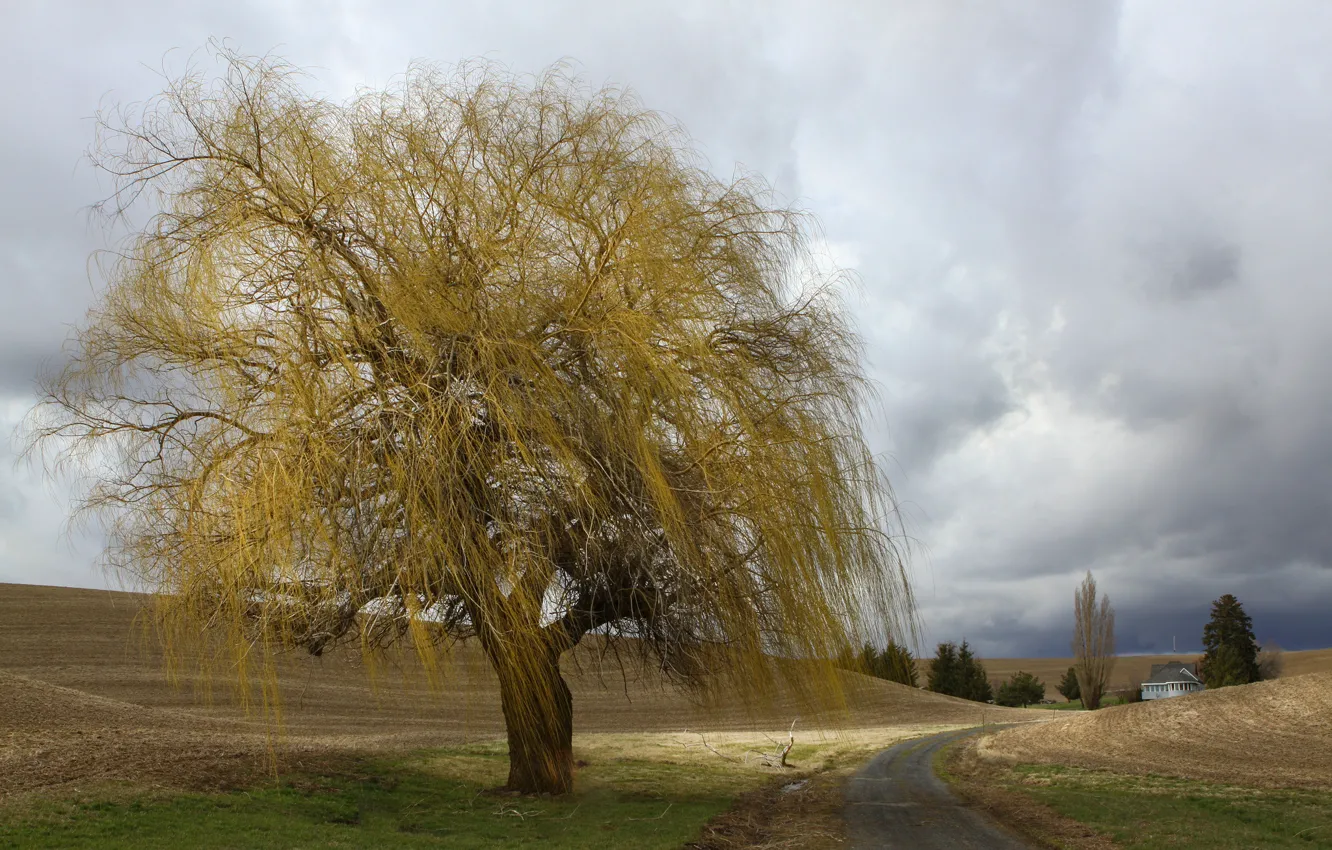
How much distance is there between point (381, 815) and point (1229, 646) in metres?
58.6

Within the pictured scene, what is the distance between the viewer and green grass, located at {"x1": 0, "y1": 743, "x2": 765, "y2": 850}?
32.1 feet

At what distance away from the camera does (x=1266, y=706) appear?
2877 cm

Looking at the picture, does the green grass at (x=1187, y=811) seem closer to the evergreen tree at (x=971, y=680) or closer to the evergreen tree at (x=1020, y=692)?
the evergreen tree at (x=971, y=680)

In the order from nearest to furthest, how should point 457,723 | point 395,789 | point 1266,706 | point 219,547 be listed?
point 219,547 → point 395,789 → point 1266,706 → point 457,723

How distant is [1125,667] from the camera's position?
138m

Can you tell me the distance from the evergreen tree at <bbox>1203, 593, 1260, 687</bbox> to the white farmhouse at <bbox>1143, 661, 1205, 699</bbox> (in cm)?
2872

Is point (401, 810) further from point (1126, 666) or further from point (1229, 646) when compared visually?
point (1126, 666)

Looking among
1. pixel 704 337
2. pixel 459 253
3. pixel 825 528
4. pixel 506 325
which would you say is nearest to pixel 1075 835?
pixel 825 528

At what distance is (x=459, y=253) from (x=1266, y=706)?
1176 inches

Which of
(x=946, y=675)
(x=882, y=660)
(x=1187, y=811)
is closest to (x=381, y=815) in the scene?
(x=882, y=660)

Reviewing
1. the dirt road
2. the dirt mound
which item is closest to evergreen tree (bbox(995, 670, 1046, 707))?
the dirt mound

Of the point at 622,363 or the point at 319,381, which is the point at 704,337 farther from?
the point at 319,381

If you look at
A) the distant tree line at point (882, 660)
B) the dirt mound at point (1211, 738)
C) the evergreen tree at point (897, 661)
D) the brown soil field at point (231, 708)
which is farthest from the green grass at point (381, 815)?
the dirt mound at point (1211, 738)

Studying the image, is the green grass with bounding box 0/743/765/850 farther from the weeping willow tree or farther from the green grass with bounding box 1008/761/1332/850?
the green grass with bounding box 1008/761/1332/850
